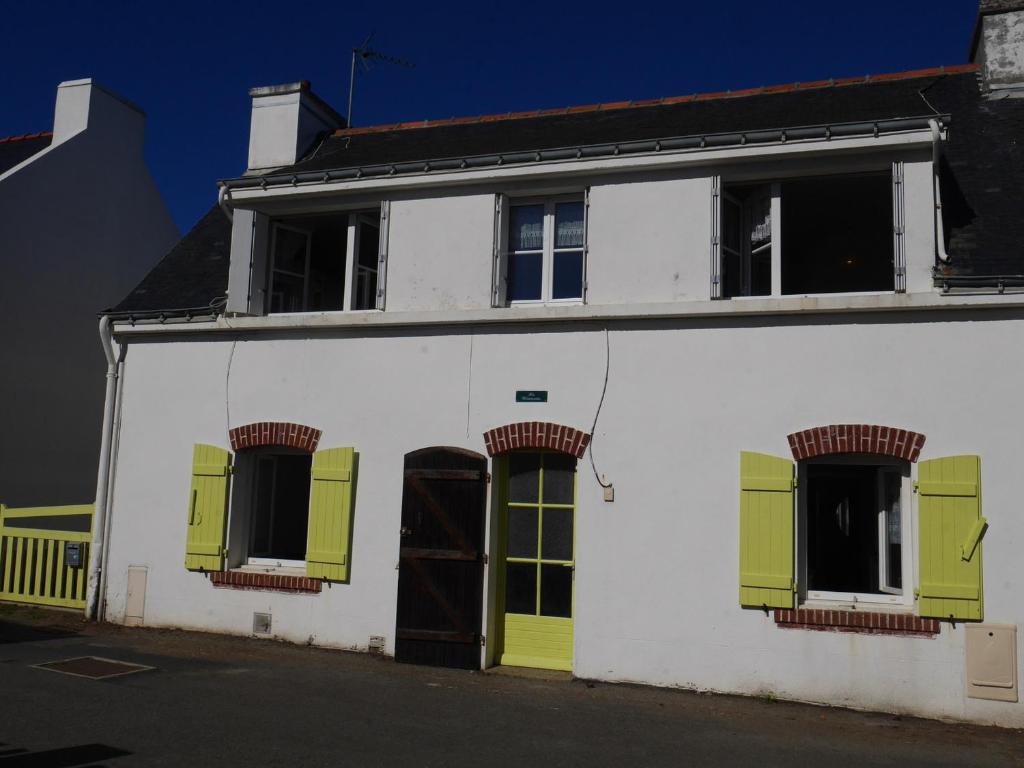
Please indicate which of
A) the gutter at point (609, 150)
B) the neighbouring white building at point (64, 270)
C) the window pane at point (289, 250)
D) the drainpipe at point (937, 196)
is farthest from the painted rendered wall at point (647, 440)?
the neighbouring white building at point (64, 270)

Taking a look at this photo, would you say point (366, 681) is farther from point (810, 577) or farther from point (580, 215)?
point (580, 215)

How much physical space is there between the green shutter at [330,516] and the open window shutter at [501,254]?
89.3 inches

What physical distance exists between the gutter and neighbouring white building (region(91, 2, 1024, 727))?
36 mm

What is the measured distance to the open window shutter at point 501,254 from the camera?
9.52 metres

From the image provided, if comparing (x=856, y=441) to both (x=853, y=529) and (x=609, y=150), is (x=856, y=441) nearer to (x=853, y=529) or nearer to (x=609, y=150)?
(x=853, y=529)

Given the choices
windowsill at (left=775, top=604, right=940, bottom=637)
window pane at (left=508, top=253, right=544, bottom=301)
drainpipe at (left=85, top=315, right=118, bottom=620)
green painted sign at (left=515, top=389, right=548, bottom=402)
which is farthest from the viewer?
drainpipe at (left=85, top=315, right=118, bottom=620)

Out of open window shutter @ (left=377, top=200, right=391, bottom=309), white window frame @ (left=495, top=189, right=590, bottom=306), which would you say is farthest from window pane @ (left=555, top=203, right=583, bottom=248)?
open window shutter @ (left=377, top=200, right=391, bottom=309)

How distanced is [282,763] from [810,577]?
5.02 m

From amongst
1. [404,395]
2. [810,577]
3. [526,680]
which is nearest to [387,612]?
[526,680]

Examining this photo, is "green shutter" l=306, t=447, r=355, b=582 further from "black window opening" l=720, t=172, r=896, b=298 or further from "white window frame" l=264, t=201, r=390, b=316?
"black window opening" l=720, t=172, r=896, b=298

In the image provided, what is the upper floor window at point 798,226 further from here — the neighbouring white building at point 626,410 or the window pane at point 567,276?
the window pane at point 567,276

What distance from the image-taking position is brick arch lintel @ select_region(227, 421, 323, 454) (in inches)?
392

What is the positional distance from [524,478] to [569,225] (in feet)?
8.85

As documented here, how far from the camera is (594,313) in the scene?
29.6 ft
